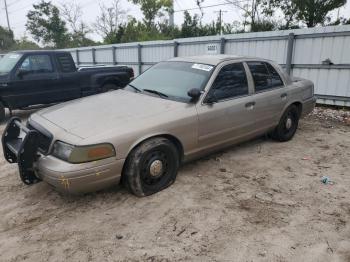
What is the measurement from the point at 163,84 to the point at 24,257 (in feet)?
9.06

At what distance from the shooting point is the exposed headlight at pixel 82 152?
3188mm

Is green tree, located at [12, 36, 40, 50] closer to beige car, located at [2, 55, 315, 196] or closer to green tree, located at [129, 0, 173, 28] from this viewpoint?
green tree, located at [129, 0, 173, 28]

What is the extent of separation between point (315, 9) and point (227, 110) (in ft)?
62.1

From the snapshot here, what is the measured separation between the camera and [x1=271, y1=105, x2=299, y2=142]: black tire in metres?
5.69

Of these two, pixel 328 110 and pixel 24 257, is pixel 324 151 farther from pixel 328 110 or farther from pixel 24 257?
pixel 24 257

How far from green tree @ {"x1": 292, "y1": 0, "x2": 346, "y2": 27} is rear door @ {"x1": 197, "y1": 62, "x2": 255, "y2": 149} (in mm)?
18106

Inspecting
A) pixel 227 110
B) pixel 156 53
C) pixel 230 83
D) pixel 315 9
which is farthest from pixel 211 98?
pixel 315 9

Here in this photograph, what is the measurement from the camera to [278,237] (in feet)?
10.1

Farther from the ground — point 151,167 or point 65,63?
point 65,63

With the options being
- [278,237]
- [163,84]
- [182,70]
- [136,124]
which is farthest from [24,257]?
[182,70]

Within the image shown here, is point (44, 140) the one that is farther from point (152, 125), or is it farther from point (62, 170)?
point (152, 125)

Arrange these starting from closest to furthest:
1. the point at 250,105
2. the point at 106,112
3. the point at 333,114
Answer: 1. the point at 106,112
2. the point at 250,105
3. the point at 333,114

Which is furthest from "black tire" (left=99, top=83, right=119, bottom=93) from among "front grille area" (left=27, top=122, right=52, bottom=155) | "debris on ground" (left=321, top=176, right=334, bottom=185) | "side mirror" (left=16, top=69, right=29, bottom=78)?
"debris on ground" (left=321, top=176, right=334, bottom=185)

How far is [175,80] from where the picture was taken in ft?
14.8
